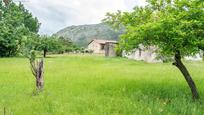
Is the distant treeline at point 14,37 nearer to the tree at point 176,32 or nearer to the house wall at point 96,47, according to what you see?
the house wall at point 96,47

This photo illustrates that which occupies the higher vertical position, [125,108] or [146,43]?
[146,43]

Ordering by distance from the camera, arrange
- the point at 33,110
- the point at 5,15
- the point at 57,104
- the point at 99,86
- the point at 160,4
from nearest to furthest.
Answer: the point at 33,110
the point at 57,104
the point at 160,4
the point at 99,86
the point at 5,15

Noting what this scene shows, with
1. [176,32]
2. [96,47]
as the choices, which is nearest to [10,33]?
[96,47]

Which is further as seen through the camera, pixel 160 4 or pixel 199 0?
pixel 160 4

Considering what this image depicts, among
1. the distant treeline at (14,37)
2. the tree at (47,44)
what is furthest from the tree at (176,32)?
the tree at (47,44)

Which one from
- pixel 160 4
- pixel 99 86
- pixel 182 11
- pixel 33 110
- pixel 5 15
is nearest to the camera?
pixel 33 110

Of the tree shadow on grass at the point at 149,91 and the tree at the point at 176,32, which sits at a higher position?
the tree at the point at 176,32

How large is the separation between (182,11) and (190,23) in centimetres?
123

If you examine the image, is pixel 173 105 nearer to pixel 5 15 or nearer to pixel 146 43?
pixel 146 43

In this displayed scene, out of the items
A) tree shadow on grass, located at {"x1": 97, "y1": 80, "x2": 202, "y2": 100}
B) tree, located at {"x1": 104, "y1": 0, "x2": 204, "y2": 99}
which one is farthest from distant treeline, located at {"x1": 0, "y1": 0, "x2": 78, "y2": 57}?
tree, located at {"x1": 104, "y1": 0, "x2": 204, "y2": 99}

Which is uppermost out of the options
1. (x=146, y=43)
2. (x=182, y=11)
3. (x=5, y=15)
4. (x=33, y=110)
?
(x=5, y=15)

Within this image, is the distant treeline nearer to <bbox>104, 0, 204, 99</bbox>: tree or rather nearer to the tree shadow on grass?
the tree shadow on grass

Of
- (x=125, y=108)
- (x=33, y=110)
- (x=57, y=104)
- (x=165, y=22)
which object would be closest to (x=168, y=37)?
(x=165, y=22)

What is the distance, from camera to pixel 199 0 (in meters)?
13.0
